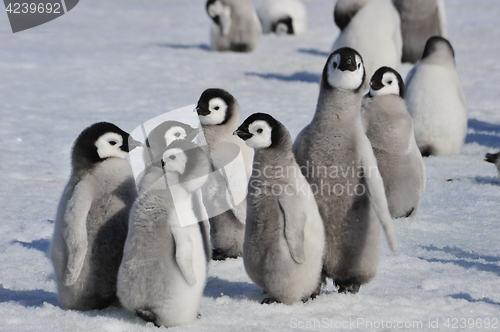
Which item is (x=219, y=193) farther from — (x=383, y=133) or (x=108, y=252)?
(x=383, y=133)

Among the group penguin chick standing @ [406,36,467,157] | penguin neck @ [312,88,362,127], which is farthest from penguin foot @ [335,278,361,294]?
penguin chick standing @ [406,36,467,157]

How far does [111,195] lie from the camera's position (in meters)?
2.51

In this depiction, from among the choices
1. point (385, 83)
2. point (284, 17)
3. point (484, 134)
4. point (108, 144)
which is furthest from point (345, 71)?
point (284, 17)

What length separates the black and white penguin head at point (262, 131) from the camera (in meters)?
2.63

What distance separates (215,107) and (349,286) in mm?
1166

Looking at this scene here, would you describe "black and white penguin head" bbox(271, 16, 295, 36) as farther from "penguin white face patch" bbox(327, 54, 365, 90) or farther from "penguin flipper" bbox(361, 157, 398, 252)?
"penguin flipper" bbox(361, 157, 398, 252)

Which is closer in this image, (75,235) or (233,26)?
(75,235)

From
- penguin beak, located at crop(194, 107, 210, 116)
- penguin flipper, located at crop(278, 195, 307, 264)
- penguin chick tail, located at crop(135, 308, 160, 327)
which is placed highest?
penguin beak, located at crop(194, 107, 210, 116)

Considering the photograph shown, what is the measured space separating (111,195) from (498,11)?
43.2ft

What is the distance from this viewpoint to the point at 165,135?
8.70 ft

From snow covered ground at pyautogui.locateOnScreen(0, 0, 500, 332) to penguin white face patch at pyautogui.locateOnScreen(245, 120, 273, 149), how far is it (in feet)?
2.18

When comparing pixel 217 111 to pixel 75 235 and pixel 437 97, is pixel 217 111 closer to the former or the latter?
pixel 75 235

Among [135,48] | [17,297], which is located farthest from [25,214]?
[135,48]

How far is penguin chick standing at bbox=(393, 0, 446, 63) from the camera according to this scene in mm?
9336
